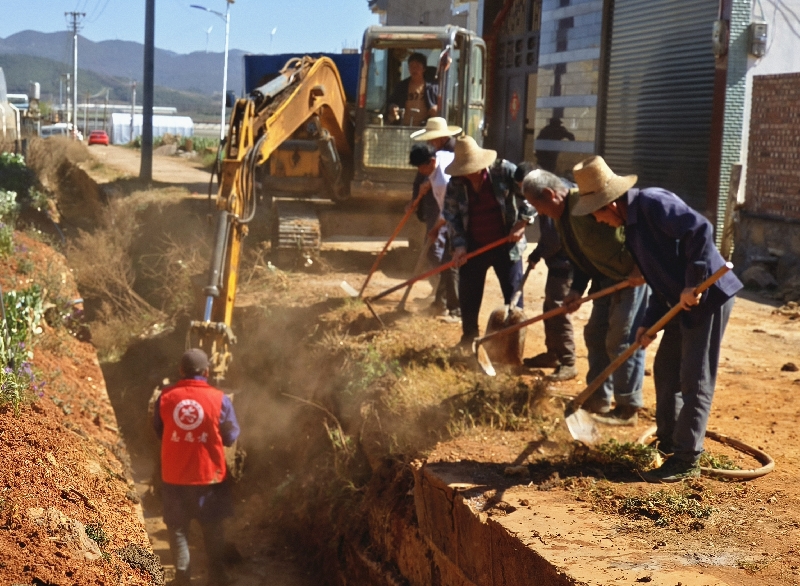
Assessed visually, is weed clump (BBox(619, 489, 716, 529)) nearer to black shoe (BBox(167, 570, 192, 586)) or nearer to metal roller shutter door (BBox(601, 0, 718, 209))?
black shoe (BBox(167, 570, 192, 586))

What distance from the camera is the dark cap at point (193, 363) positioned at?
6.89 m

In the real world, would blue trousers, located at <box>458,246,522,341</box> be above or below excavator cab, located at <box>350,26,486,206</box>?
below

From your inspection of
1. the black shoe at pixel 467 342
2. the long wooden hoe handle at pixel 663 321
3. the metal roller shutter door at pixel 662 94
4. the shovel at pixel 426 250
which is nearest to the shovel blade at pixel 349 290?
the shovel at pixel 426 250

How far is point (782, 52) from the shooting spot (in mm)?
13562

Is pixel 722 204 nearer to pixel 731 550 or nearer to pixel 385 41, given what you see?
pixel 385 41

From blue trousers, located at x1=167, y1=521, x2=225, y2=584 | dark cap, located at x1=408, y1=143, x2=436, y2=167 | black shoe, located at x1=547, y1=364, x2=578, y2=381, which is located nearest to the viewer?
blue trousers, located at x1=167, y1=521, x2=225, y2=584

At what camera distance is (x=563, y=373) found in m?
8.04

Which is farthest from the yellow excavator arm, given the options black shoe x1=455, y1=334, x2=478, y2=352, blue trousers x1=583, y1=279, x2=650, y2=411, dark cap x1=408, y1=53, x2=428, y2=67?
blue trousers x1=583, y1=279, x2=650, y2=411

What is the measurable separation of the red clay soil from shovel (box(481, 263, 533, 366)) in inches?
117

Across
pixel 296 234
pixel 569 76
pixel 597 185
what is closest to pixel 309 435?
pixel 296 234

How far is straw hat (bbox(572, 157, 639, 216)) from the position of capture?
5.48 metres

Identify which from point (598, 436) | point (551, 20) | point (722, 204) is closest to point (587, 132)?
point (551, 20)

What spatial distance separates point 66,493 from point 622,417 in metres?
3.69

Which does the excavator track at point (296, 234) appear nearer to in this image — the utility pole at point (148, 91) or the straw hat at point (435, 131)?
the straw hat at point (435, 131)
